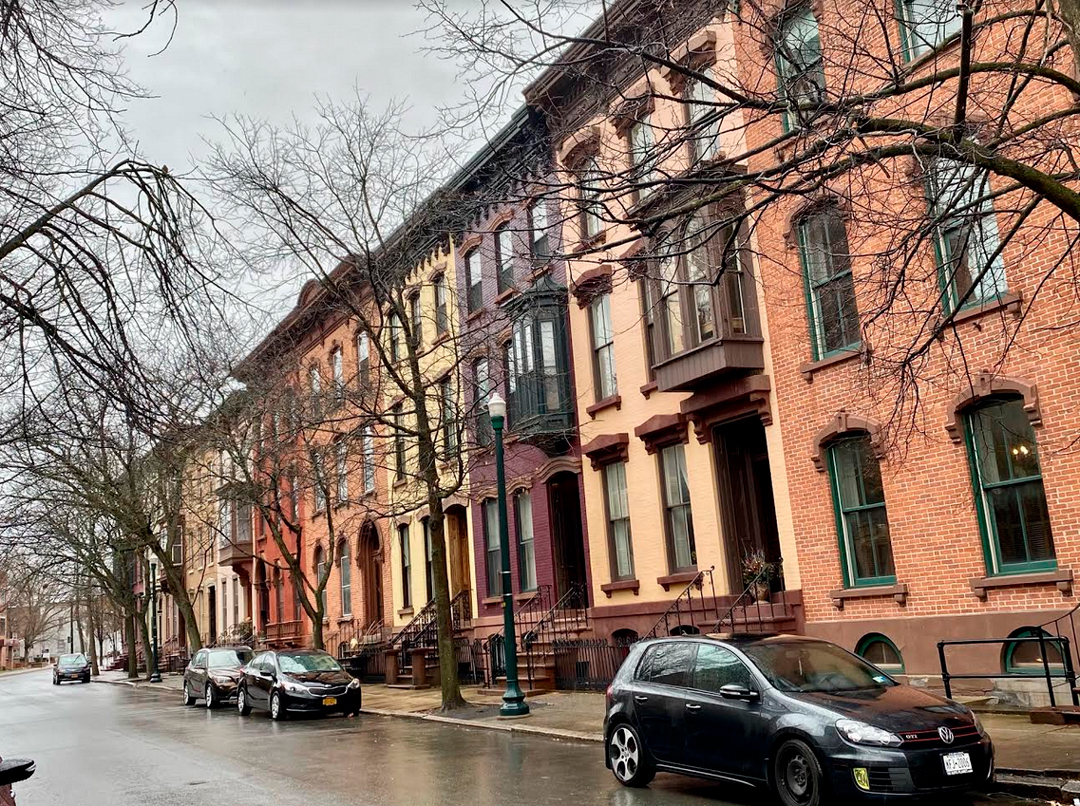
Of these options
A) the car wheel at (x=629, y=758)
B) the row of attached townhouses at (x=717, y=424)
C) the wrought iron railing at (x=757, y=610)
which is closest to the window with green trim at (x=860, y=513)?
the row of attached townhouses at (x=717, y=424)

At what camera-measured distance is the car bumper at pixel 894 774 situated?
7.96 meters

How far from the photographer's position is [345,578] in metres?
36.1

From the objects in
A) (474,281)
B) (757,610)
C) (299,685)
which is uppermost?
(474,281)

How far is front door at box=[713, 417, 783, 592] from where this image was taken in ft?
59.5

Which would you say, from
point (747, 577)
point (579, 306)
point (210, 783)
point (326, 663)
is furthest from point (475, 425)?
point (210, 783)

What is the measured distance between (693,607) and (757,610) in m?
1.77

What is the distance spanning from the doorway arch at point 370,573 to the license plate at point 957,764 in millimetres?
26970

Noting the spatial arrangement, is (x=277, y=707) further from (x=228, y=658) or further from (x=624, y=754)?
(x=624, y=754)

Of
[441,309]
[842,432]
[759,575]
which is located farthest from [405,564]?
[842,432]

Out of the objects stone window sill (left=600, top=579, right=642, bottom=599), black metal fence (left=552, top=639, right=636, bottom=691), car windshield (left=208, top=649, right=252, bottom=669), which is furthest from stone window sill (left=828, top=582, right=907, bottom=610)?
car windshield (left=208, top=649, right=252, bottom=669)

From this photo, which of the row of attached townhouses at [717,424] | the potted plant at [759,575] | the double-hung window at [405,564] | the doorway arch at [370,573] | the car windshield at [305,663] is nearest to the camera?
the row of attached townhouses at [717,424]

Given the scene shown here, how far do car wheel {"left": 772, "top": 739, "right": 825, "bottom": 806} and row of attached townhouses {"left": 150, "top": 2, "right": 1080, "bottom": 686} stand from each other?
4.11m

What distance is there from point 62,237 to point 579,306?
1458cm

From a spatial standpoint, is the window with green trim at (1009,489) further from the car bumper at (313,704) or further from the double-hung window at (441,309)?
the double-hung window at (441,309)
